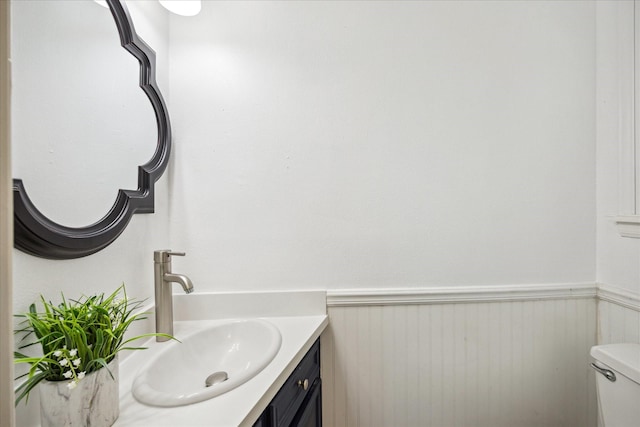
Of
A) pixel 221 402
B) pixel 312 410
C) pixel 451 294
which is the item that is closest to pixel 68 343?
pixel 221 402

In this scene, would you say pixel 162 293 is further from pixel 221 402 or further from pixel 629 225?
pixel 629 225

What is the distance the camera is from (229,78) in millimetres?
1240

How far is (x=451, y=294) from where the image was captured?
126 centimetres

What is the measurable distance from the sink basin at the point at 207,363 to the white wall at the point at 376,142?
21cm

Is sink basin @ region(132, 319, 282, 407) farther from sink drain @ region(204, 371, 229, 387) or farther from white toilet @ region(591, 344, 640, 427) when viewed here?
white toilet @ region(591, 344, 640, 427)

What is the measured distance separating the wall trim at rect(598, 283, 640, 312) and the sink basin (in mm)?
1320

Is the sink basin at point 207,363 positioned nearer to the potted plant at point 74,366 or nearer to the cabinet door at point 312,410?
the potted plant at point 74,366

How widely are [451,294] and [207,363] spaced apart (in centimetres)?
95

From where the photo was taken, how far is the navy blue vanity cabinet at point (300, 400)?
0.78m

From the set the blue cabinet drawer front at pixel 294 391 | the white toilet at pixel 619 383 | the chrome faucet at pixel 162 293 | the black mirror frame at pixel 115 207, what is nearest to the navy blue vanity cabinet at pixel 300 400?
the blue cabinet drawer front at pixel 294 391

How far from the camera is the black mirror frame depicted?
2.06 feet

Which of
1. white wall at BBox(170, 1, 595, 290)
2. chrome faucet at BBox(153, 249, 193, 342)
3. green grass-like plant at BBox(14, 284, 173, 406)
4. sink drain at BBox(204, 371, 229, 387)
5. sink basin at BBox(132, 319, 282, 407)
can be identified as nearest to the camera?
green grass-like plant at BBox(14, 284, 173, 406)

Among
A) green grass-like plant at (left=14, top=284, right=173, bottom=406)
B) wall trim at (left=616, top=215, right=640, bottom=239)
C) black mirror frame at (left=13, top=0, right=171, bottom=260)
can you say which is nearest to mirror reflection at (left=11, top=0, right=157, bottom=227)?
black mirror frame at (left=13, top=0, right=171, bottom=260)

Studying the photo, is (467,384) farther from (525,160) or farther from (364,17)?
(364,17)
